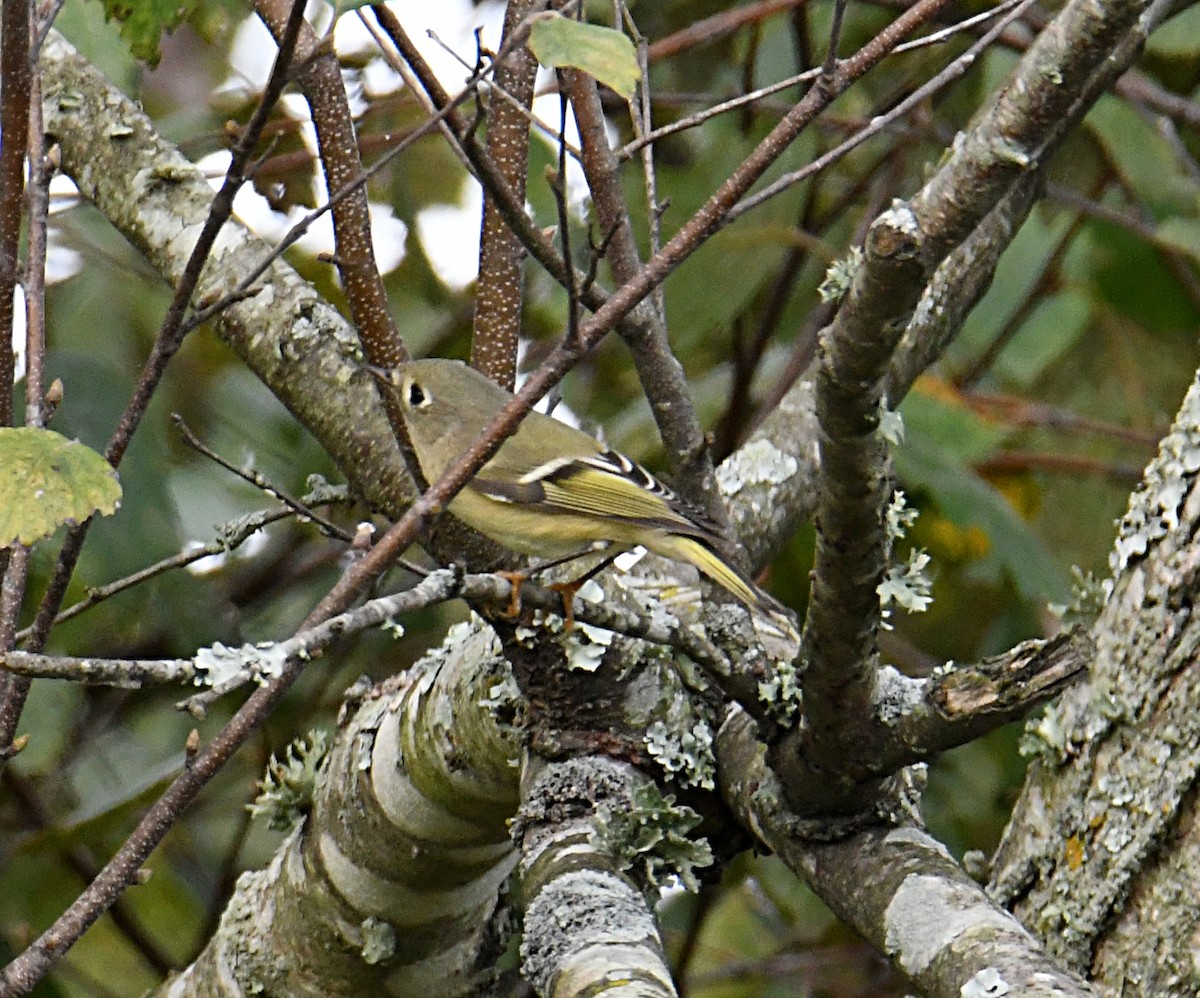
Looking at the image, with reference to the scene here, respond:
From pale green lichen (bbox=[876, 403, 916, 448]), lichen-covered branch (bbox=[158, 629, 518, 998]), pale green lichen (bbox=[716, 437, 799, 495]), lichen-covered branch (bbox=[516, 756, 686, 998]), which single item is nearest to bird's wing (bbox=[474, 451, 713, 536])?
pale green lichen (bbox=[716, 437, 799, 495])

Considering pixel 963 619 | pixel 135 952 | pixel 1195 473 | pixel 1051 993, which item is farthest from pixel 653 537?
pixel 135 952

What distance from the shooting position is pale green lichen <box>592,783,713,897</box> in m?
1.63

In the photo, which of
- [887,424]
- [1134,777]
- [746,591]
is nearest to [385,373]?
[746,591]

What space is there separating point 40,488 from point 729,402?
2.36 meters

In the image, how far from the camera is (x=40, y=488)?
1.38 metres

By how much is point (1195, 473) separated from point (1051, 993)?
69 cm

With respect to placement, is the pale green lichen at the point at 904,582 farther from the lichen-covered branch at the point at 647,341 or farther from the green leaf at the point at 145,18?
the green leaf at the point at 145,18

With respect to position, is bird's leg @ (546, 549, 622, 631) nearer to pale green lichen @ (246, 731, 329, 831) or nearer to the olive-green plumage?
the olive-green plumage

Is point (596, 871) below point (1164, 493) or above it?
below

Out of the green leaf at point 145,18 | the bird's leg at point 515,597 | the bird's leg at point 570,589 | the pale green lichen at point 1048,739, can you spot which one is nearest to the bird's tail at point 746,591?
the bird's leg at point 570,589

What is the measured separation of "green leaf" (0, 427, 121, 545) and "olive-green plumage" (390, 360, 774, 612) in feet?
2.21

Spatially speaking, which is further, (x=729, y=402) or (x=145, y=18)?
(x=729, y=402)

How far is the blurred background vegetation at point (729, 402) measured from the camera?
3012 mm

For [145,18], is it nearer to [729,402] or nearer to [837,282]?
[837,282]
